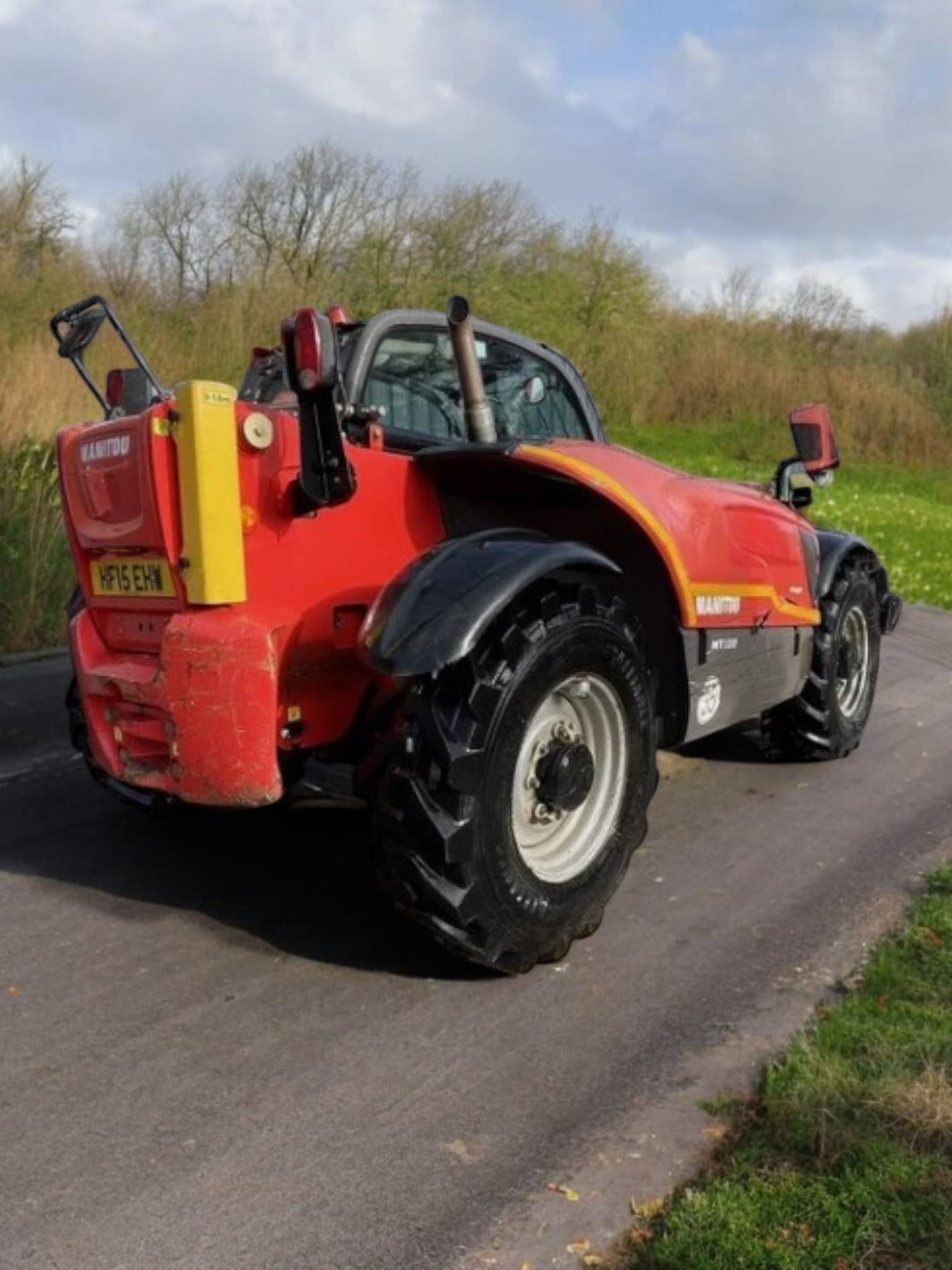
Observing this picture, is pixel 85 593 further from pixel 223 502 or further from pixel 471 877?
pixel 471 877

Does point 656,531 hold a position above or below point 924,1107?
above

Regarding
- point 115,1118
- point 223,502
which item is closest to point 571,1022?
point 115,1118

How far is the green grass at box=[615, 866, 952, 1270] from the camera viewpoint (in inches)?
88.5

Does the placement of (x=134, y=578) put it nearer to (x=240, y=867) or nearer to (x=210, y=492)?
(x=210, y=492)

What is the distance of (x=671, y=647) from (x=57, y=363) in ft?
30.5

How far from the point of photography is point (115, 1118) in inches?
106

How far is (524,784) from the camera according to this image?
3535 mm

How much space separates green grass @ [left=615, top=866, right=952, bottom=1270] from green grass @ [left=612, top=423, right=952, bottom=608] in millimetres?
9603

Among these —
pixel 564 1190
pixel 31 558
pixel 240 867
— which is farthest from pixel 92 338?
pixel 31 558

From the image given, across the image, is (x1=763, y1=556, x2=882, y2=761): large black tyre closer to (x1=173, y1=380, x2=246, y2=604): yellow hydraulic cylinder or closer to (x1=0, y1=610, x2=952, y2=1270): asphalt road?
(x1=0, y1=610, x2=952, y2=1270): asphalt road

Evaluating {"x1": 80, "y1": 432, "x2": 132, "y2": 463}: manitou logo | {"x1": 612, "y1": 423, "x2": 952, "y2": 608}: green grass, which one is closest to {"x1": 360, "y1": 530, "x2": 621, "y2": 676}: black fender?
{"x1": 80, "y1": 432, "x2": 132, "y2": 463}: manitou logo

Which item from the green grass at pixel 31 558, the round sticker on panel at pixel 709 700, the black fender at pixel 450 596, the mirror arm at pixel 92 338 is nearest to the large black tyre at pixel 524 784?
the black fender at pixel 450 596

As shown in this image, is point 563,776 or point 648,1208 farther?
point 563,776

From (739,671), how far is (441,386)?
60.4 inches
